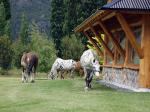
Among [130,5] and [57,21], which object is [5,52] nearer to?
[57,21]

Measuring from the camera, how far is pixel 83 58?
18.7 metres

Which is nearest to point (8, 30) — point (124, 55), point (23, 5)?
point (124, 55)

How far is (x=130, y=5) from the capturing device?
57.5ft

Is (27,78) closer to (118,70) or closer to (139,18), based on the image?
(118,70)

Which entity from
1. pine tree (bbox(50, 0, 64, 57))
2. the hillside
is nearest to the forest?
pine tree (bbox(50, 0, 64, 57))

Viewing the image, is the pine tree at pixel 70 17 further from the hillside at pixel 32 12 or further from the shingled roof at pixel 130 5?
the hillside at pixel 32 12

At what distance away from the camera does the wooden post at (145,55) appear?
1825 centimetres

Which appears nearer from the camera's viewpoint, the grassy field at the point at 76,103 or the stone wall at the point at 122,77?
the grassy field at the point at 76,103

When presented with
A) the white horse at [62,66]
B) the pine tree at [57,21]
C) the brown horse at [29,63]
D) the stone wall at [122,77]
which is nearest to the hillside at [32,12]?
the pine tree at [57,21]


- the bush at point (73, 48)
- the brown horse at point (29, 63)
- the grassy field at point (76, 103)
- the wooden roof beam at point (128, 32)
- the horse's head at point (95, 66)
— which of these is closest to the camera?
the grassy field at point (76, 103)

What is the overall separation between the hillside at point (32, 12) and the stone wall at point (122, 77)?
11254cm

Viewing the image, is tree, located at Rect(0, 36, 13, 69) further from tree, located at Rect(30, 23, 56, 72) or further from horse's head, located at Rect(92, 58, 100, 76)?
horse's head, located at Rect(92, 58, 100, 76)

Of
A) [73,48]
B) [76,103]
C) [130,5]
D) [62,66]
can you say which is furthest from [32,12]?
[76,103]

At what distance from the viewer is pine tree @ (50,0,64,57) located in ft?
196
